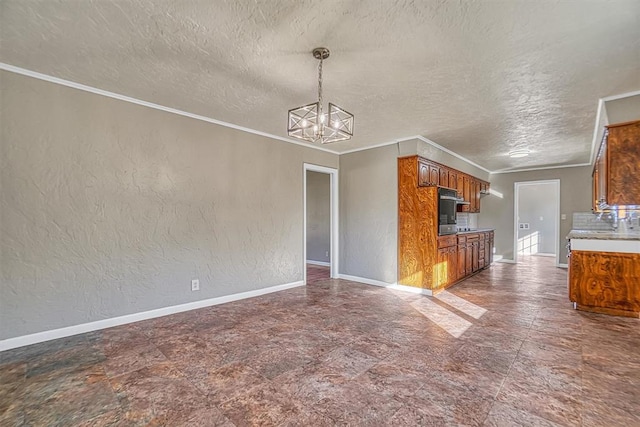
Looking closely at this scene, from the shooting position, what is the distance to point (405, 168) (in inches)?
193

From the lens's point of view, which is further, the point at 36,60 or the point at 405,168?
the point at 405,168

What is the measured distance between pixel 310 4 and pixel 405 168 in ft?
Answer: 11.2

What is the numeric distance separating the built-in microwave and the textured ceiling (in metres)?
1.44

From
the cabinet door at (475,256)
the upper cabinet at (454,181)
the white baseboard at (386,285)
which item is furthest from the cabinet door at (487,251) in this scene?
the white baseboard at (386,285)

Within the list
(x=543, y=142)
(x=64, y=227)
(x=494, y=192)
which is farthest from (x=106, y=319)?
(x=494, y=192)

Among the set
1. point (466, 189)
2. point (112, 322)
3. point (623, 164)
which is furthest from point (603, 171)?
point (112, 322)

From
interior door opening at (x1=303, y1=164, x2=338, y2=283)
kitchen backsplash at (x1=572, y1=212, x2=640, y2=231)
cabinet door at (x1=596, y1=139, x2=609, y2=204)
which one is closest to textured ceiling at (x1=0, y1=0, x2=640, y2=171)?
cabinet door at (x1=596, y1=139, x2=609, y2=204)

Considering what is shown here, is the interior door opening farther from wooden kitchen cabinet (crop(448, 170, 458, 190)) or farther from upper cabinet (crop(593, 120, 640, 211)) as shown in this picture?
upper cabinet (crop(593, 120, 640, 211))

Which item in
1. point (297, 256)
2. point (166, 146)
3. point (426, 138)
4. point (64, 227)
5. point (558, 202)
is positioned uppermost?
point (426, 138)

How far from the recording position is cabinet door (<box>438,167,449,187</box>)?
5.44m

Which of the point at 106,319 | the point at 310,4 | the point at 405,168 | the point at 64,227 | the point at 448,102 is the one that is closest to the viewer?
the point at 310,4

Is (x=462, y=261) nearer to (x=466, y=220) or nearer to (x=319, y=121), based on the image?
(x=466, y=220)

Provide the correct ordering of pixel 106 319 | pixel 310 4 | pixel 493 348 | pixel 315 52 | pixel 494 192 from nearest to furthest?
1. pixel 310 4
2. pixel 315 52
3. pixel 493 348
4. pixel 106 319
5. pixel 494 192

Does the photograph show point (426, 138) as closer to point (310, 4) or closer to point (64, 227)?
point (310, 4)
